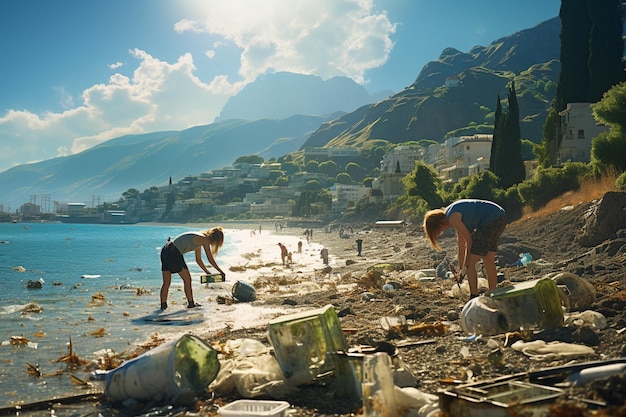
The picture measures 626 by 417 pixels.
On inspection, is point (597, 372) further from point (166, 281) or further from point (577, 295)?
point (166, 281)

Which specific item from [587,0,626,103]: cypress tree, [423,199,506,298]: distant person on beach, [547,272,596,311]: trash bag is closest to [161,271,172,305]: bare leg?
[423,199,506,298]: distant person on beach

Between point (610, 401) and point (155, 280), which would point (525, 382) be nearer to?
point (610, 401)

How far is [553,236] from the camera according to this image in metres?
21.4

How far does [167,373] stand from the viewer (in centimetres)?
577

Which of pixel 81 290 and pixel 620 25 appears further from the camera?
pixel 620 25

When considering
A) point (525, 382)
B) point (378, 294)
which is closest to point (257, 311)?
point (378, 294)

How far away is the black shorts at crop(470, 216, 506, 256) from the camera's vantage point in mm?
8516

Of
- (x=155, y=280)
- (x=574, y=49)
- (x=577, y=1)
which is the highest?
(x=577, y=1)

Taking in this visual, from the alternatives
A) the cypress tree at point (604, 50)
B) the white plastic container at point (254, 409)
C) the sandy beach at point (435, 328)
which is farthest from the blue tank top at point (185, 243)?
the cypress tree at point (604, 50)

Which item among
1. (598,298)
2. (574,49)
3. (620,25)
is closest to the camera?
(598,298)

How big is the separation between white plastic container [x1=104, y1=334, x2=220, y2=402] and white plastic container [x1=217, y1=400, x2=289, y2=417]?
1.14 m

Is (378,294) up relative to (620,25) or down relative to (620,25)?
down

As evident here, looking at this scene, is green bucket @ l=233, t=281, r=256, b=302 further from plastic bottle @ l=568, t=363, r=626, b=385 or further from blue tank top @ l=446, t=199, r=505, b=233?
plastic bottle @ l=568, t=363, r=626, b=385

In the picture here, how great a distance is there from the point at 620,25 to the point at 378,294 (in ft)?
143
